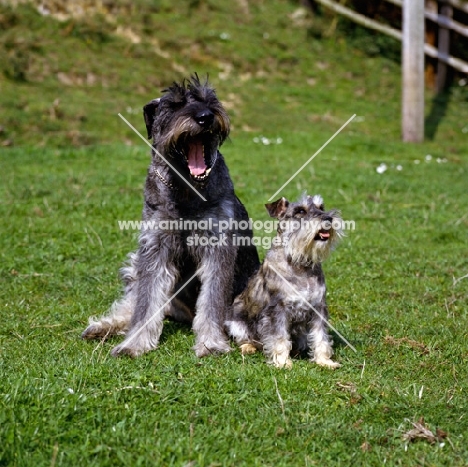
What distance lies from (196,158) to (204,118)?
0.45 meters

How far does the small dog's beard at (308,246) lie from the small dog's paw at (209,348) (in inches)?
39.8

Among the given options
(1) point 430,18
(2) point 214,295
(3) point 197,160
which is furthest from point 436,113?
(2) point 214,295

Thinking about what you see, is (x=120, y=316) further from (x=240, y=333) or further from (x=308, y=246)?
(x=308, y=246)

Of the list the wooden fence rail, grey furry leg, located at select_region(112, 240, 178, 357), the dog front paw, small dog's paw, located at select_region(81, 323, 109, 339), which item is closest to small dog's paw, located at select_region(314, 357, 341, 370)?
the dog front paw

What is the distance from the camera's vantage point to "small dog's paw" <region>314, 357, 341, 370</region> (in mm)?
5832

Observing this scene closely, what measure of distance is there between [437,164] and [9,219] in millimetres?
9848

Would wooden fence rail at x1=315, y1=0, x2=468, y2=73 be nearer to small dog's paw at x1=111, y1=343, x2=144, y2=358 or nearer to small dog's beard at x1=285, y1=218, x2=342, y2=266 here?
small dog's beard at x1=285, y1=218, x2=342, y2=266

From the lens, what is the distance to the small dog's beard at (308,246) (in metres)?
5.94

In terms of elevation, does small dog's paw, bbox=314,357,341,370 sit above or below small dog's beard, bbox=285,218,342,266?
below

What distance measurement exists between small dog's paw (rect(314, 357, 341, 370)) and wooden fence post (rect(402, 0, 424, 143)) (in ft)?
43.7

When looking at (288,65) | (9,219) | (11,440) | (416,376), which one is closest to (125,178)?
(9,219)

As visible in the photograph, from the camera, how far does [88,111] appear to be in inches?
665

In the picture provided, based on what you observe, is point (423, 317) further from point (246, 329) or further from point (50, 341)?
point (50, 341)

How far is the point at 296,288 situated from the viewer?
19.8 ft
